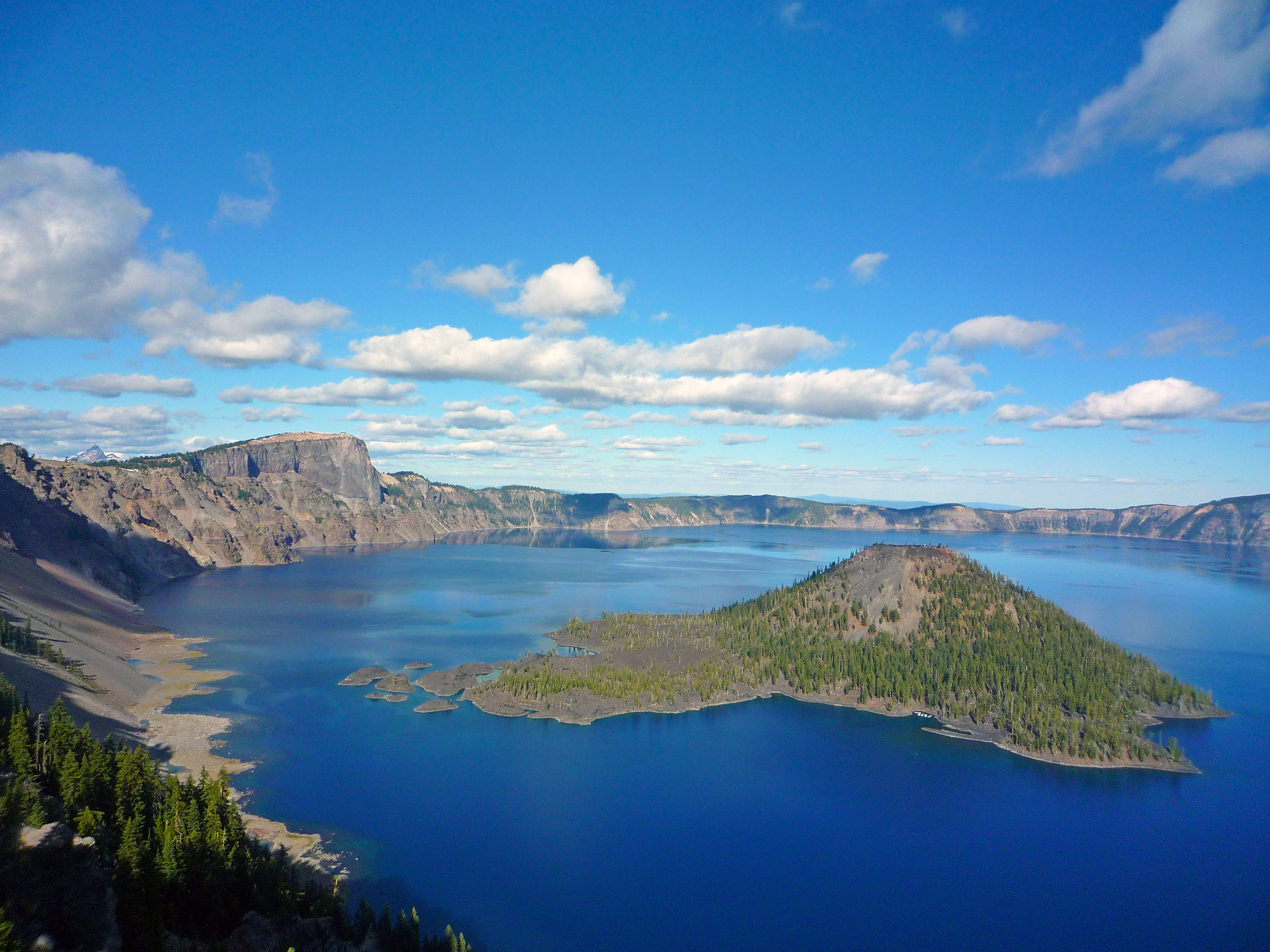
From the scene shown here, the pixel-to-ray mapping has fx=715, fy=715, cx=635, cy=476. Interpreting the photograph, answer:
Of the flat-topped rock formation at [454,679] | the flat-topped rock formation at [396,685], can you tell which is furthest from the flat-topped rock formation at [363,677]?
the flat-topped rock formation at [454,679]

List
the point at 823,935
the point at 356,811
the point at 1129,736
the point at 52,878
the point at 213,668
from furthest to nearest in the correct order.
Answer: the point at 213,668
the point at 1129,736
the point at 356,811
the point at 823,935
the point at 52,878

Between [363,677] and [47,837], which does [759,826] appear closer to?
[47,837]

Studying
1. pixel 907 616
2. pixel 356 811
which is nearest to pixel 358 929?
pixel 356 811

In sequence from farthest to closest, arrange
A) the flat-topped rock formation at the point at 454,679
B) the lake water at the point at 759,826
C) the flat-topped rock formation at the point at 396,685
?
1. the flat-topped rock formation at the point at 454,679
2. the flat-topped rock formation at the point at 396,685
3. the lake water at the point at 759,826

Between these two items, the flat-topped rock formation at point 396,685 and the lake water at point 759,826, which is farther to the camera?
the flat-topped rock formation at point 396,685

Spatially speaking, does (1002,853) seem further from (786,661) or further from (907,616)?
(907,616)

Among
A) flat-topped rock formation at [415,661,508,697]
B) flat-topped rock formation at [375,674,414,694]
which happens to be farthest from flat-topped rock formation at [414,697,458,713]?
flat-topped rock formation at [375,674,414,694]

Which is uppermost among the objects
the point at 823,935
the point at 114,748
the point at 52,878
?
the point at 52,878

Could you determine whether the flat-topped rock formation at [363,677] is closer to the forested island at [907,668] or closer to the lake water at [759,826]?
the lake water at [759,826]

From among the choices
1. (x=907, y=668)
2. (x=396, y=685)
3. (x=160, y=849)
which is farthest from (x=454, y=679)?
(x=907, y=668)
